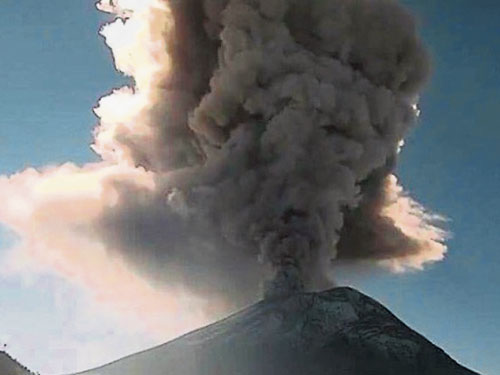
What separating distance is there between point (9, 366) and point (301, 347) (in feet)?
98.6

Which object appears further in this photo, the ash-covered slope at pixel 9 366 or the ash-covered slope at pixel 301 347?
the ash-covered slope at pixel 301 347

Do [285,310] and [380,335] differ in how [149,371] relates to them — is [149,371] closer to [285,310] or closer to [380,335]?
[285,310]

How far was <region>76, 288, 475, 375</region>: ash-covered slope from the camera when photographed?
66000 mm

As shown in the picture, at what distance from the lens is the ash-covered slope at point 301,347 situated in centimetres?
6600

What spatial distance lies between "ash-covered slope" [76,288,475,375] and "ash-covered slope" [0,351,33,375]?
18.3 metres

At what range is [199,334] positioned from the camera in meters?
73.0

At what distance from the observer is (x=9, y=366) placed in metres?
45.6

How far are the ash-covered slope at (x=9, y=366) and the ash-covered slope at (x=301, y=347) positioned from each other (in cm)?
1832

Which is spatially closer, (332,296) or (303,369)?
(303,369)

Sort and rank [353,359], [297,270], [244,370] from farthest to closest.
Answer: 1. [353,359]
2. [244,370]
3. [297,270]

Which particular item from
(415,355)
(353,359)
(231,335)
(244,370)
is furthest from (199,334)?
(415,355)

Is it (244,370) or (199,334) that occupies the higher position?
(199,334)

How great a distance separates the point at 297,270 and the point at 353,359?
1390cm

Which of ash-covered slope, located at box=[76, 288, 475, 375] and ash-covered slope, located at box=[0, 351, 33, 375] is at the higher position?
ash-covered slope, located at box=[76, 288, 475, 375]
